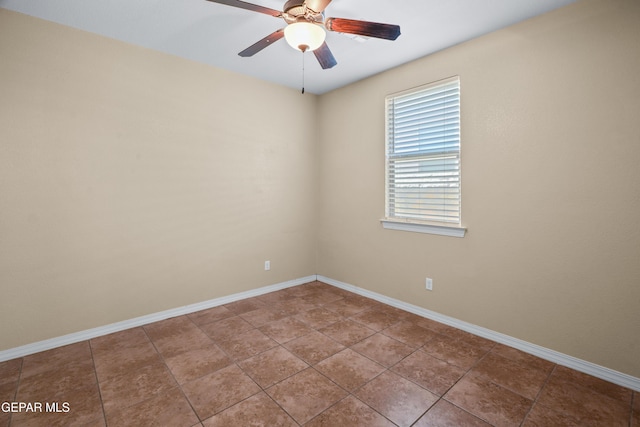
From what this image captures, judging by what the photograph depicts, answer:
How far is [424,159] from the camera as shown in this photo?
3096 millimetres

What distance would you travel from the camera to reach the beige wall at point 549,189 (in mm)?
2012

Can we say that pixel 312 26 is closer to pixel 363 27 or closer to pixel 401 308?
pixel 363 27

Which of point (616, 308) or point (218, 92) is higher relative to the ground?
point (218, 92)

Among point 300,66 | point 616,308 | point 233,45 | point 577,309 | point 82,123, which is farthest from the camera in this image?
point 300,66

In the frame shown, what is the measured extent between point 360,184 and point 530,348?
7.48 feet

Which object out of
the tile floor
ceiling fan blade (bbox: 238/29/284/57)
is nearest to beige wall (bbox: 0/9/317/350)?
the tile floor

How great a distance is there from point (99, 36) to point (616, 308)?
178 inches

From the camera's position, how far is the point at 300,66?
Answer: 10.7 feet

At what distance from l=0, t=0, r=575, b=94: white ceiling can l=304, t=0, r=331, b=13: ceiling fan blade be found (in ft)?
1.65

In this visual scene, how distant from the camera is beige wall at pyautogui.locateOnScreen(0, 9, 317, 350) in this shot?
237 centimetres

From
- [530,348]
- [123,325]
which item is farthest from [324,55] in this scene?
[123,325]

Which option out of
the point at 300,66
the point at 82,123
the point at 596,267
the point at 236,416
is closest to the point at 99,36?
the point at 82,123

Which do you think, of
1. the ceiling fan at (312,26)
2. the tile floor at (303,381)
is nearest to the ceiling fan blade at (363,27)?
the ceiling fan at (312,26)

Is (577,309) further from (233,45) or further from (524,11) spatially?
(233,45)
